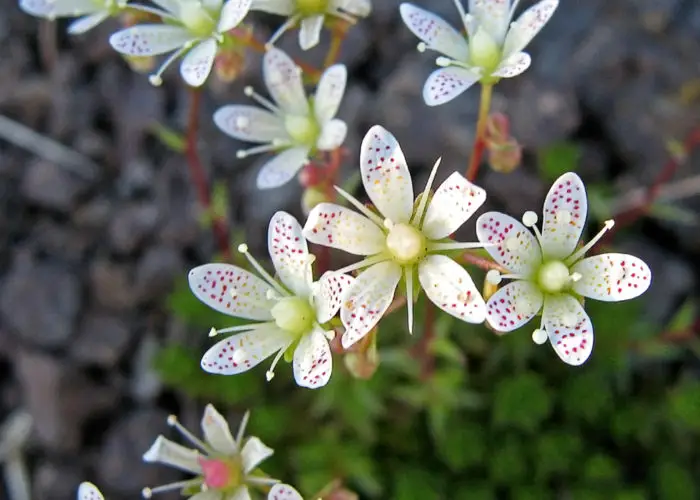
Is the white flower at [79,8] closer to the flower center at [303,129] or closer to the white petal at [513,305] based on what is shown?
the flower center at [303,129]

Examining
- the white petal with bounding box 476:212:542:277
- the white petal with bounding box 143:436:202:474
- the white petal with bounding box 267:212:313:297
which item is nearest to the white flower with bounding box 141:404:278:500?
the white petal with bounding box 143:436:202:474

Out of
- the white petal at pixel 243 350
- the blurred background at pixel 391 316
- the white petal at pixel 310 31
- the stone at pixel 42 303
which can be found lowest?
the stone at pixel 42 303

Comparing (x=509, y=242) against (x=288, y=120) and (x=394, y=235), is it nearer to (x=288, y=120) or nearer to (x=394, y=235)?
(x=394, y=235)

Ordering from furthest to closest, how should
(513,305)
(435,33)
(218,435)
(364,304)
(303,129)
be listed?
1. (303,129)
2. (435,33)
3. (218,435)
4. (513,305)
5. (364,304)

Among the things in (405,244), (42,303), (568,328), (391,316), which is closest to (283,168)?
(405,244)

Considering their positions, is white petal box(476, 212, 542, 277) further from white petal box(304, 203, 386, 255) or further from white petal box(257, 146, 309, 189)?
white petal box(257, 146, 309, 189)

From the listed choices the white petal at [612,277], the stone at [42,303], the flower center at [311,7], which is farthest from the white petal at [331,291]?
the stone at [42,303]
